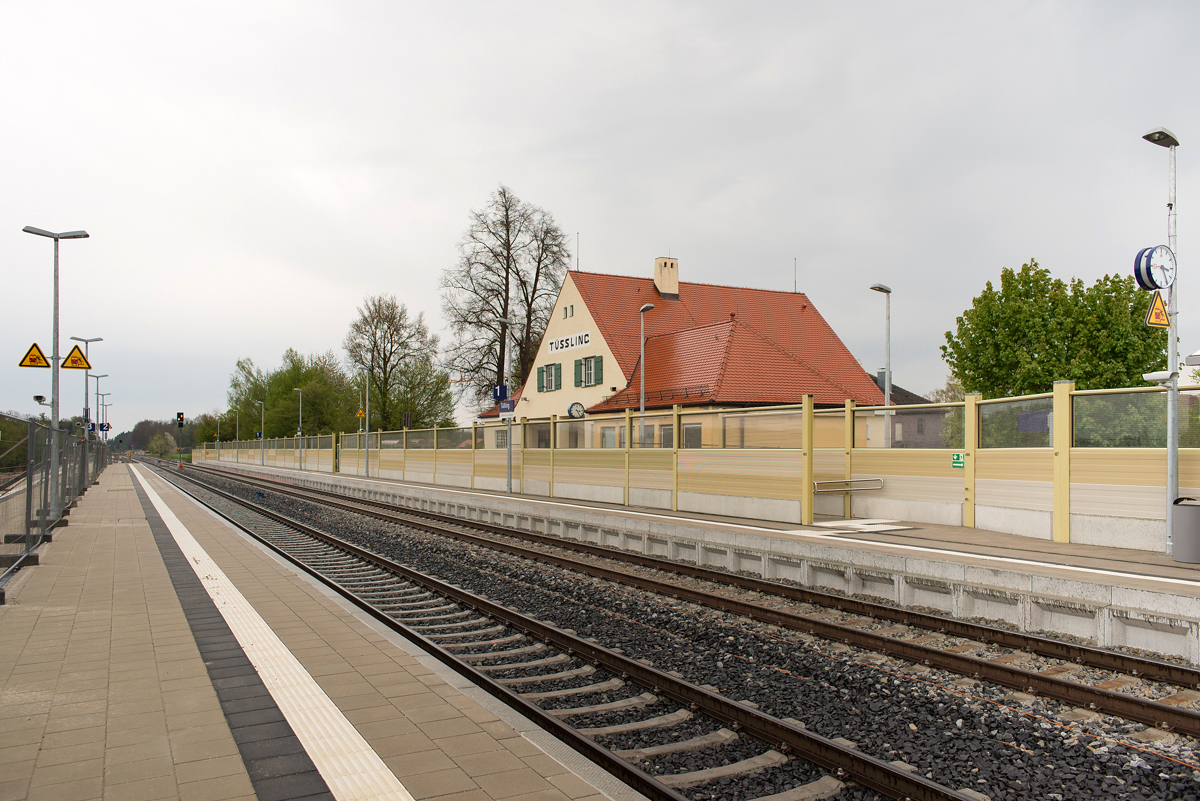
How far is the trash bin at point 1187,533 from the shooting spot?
9.53 metres

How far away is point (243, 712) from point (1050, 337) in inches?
1693

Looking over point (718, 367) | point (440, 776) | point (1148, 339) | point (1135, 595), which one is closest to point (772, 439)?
point (1135, 595)

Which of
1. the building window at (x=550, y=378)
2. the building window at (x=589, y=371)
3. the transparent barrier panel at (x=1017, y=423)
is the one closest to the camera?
the transparent barrier panel at (x=1017, y=423)

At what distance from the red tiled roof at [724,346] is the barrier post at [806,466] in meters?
18.6

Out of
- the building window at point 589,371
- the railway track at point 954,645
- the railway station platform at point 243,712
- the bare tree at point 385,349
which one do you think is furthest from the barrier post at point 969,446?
the bare tree at point 385,349

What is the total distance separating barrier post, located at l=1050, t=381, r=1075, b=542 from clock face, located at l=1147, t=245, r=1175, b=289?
1.85 meters

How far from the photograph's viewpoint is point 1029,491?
1224 centimetres

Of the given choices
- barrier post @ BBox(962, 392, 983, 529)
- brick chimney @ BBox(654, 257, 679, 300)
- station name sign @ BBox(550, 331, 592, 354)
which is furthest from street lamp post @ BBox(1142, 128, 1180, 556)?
brick chimney @ BBox(654, 257, 679, 300)

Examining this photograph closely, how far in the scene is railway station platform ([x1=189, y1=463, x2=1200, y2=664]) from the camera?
7.51m

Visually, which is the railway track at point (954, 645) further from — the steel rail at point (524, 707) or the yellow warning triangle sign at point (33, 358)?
the yellow warning triangle sign at point (33, 358)

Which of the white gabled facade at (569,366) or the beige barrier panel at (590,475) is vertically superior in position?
the white gabled facade at (569,366)

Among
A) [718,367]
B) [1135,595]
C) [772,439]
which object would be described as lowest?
[1135,595]

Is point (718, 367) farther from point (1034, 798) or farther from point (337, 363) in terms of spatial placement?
point (337, 363)

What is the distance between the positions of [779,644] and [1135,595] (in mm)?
3431
